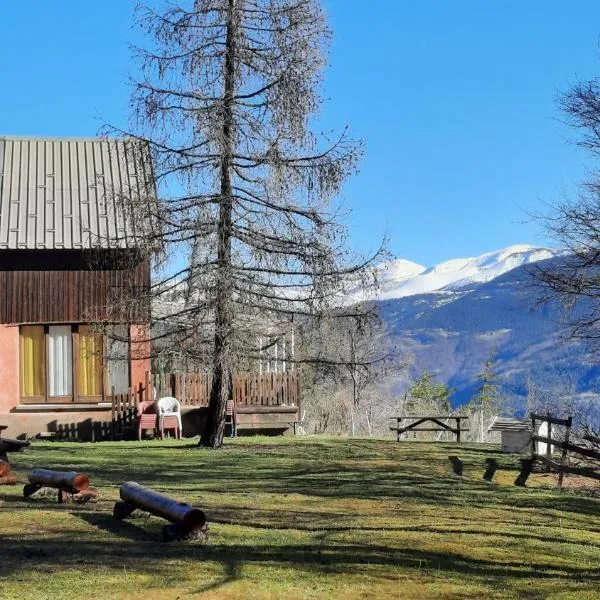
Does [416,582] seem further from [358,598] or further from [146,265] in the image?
[146,265]

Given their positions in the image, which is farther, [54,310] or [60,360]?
[60,360]

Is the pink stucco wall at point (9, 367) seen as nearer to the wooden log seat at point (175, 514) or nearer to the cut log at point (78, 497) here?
the cut log at point (78, 497)

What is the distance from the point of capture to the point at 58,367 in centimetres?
2617

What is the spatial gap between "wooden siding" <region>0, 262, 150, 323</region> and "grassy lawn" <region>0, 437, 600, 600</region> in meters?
8.80

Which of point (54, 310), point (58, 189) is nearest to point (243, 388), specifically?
point (54, 310)

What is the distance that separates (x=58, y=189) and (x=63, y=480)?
16.3 meters

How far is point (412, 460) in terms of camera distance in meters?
19.2

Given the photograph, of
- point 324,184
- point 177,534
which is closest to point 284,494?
point 177,534

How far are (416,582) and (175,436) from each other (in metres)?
17.6

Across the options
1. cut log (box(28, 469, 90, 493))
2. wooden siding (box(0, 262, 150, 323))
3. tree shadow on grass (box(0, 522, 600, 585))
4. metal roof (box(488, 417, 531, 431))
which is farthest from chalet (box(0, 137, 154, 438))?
tree shadow on grass (box(0, 522, 600, 585))

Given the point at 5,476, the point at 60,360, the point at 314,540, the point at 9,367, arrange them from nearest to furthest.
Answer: the point at 314,540, the point at 5,476, the point at 9,367, the point at 60,360

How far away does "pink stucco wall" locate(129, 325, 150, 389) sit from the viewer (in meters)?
20.6

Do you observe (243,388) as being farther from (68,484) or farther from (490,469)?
(68,484)

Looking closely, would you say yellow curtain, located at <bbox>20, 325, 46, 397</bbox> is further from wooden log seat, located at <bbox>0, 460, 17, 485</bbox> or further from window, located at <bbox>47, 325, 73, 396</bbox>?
wooden log seat, located at <bbox>0, 460, 17, 485</bbox>
